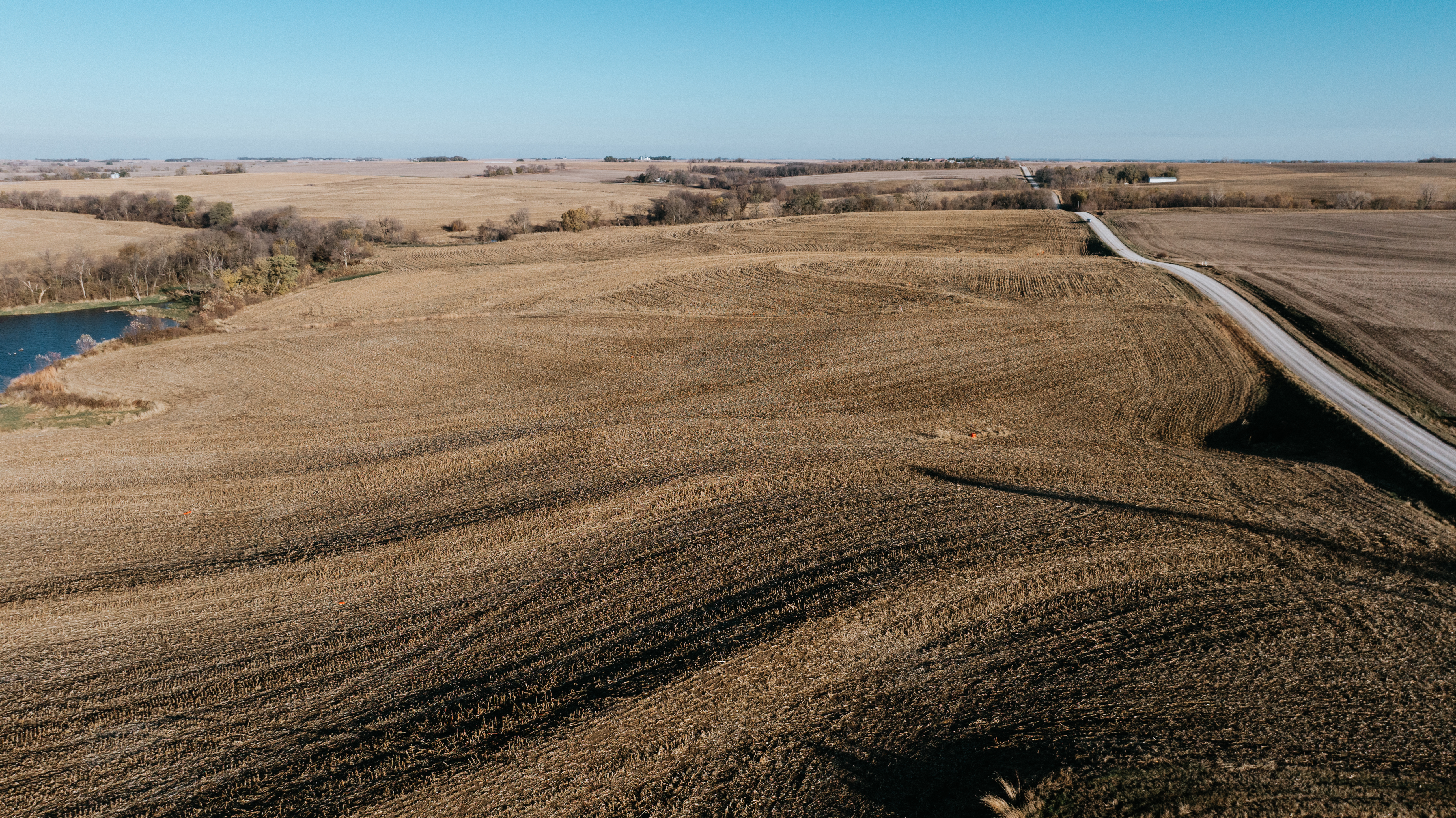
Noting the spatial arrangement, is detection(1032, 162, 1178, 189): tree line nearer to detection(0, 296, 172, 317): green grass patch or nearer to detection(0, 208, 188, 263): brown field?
detection(0, 296, 172, 317): green grass patch

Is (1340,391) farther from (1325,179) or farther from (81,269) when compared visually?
(1325,179)

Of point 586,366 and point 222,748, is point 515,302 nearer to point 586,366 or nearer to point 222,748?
point 586,366

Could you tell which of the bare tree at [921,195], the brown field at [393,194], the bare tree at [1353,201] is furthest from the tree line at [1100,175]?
the brown field at [393,194]

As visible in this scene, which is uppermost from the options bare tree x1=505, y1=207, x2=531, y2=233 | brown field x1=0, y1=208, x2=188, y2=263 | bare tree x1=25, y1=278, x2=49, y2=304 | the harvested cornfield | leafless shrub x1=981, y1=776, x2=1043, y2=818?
the harvested cornfield

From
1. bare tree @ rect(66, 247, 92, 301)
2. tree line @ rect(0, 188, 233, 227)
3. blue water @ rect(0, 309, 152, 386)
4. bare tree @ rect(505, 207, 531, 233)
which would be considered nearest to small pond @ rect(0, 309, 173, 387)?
blue water @ rect(0, 309, 152, 386)

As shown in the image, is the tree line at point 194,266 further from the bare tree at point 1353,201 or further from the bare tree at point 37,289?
the bare tree at point 1353,201

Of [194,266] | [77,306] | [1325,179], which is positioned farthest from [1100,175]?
[77,306]

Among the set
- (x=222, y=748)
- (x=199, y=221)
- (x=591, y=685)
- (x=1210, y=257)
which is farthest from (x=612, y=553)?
(x=199, y=221)
